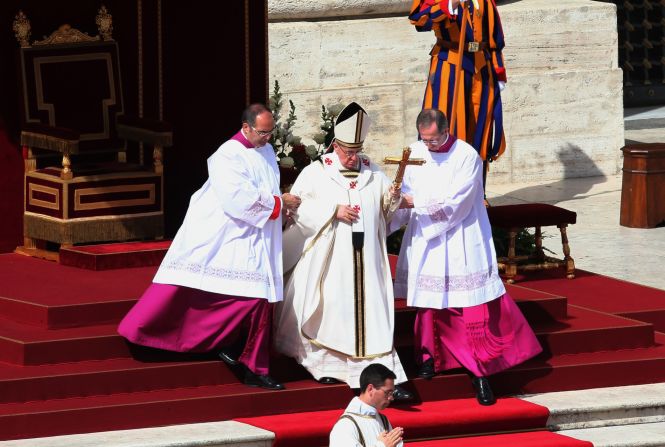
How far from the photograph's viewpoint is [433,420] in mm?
11336

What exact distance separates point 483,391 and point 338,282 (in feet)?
3.46

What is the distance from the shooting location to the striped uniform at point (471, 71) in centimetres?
1527

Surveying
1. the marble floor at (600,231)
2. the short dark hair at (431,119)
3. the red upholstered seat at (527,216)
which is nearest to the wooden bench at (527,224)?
the red upholstered seat at (527,216)

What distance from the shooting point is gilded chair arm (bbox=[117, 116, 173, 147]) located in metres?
13.6

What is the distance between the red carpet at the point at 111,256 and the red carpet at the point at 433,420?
7.40 ft

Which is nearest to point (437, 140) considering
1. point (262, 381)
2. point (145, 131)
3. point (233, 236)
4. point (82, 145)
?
point (233, 236)

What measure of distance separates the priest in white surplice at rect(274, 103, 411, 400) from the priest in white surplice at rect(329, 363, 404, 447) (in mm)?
1736

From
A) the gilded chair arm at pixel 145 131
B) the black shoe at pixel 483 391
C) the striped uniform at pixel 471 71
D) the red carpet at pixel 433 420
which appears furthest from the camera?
the striped uniform at pixel 471 71

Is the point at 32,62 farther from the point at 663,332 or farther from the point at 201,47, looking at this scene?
the point at 663,332

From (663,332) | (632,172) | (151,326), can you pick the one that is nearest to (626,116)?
(632,172)

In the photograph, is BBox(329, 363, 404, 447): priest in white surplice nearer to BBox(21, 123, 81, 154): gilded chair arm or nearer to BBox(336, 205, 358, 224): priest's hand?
BBox(336, 205, 358, 224): priest's hand

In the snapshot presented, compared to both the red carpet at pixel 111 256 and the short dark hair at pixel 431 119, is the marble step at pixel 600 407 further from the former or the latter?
the red carpet at pixel 111 256

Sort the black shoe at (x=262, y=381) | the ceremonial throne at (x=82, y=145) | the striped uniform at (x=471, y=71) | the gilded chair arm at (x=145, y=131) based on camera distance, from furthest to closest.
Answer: the striped uniform at (x=471, y=71) → the gilded chair arm at (x=145, y=131) → the ceremonial throne at (x=82, y=145) → the black shoe at (x=262, y=381)

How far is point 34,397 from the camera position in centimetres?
1117
